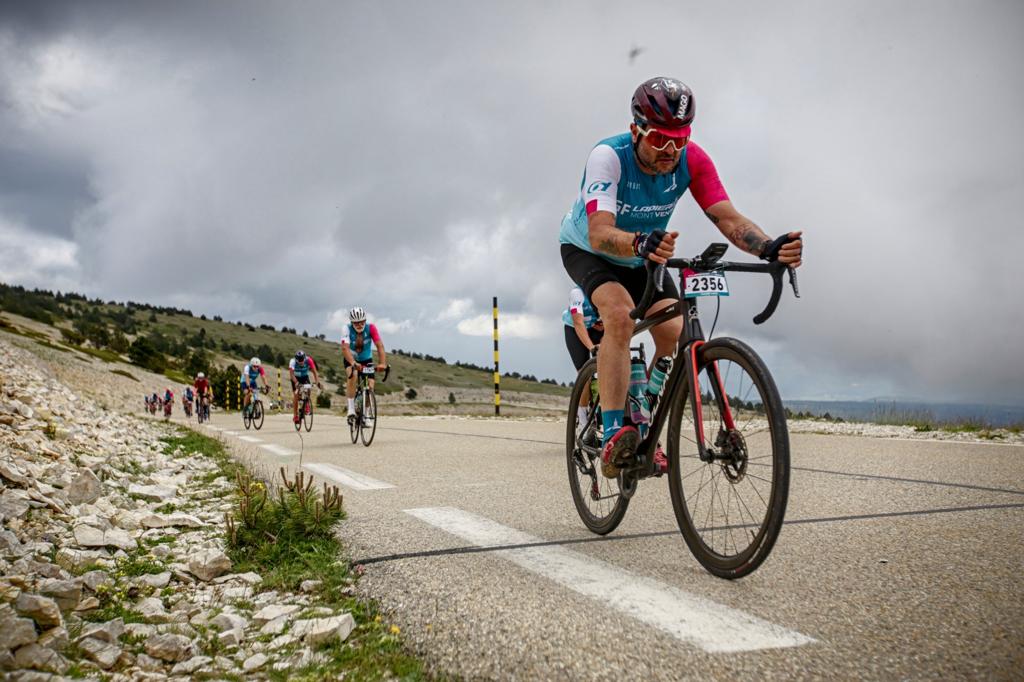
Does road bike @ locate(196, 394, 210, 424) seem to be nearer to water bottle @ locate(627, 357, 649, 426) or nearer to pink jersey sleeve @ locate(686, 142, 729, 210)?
water bottle @ locate(627, 357, 649, 426)

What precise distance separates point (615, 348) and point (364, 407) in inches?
305

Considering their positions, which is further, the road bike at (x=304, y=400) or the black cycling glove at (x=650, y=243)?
the road bike at (x=304, y=400)

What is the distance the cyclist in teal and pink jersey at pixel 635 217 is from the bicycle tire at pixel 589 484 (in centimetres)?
33

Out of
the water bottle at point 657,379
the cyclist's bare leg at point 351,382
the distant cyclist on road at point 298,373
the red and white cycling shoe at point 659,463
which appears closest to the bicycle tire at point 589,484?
the red and white cycling shoe at point 659,463

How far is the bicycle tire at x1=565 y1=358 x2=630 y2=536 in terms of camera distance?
3.36 m

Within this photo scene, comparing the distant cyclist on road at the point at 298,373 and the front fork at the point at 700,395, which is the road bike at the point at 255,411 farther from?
the front fork at the point at 700,395

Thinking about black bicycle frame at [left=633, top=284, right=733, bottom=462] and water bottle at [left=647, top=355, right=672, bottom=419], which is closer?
black bicycle frame at [left=633, top=284, right=733, bottom=462]

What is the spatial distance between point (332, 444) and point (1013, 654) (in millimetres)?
Answer: 9376

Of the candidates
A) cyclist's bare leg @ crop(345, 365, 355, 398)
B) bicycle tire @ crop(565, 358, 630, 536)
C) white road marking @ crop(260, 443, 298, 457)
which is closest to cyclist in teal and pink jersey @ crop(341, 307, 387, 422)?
cyclist's bare leg @ crop(345, 365, 355, 398)

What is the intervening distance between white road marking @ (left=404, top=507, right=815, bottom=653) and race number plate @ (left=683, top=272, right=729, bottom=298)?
1139mm

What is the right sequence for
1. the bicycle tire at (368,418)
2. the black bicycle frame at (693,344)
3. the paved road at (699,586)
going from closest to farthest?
1. the paved road at (699,586)
2. the black bicycle frame at (693,344)
3. the bicycle tire at (368,418)

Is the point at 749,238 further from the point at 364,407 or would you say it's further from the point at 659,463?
the point at 364,407

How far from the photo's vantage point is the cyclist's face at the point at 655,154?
121 inches

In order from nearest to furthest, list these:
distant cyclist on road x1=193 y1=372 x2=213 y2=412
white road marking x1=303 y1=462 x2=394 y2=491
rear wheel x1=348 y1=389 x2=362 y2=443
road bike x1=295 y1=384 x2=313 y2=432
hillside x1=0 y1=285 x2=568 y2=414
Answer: white road marking x1=303 y1=462 x2=394 y2=491 → rear wheel x1=348 y1=389 x2=362 y2=443 → road bike x1=295 y1=384 x2=313 y2=432 → distant cyclist on road x1=193 y1=372 x2=213 y2=412 → hillside x1=0 y1=285 x2=568 y2=414
